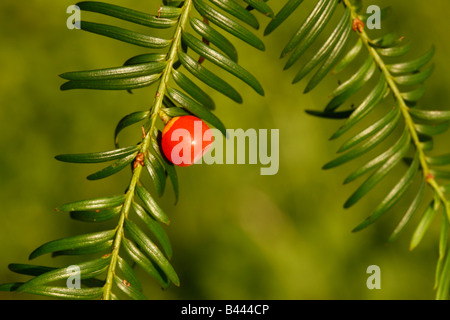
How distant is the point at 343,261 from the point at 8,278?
1433 mm

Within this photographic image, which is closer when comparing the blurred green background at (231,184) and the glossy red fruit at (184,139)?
the glossy red fruit at (184,139)

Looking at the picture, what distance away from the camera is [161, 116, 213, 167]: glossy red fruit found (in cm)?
72

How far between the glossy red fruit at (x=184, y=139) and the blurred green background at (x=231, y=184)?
1.29 metres

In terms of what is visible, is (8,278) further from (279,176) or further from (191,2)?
(191,2)

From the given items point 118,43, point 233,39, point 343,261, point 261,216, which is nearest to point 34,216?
point 118,43

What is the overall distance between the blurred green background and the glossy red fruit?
1.29 meters

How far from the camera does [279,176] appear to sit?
2.12 metres

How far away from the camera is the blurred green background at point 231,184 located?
2.02 metres

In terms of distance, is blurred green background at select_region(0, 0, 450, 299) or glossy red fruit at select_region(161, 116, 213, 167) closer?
glossy red fruit at select_region(161, 116, 213, 167)

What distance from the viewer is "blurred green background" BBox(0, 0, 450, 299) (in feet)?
6.61

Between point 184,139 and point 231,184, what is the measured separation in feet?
4.55

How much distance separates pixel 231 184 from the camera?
6.89 feet

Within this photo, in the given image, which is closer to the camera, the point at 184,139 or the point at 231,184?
the point at 184,139

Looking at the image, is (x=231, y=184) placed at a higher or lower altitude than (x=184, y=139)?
higher
